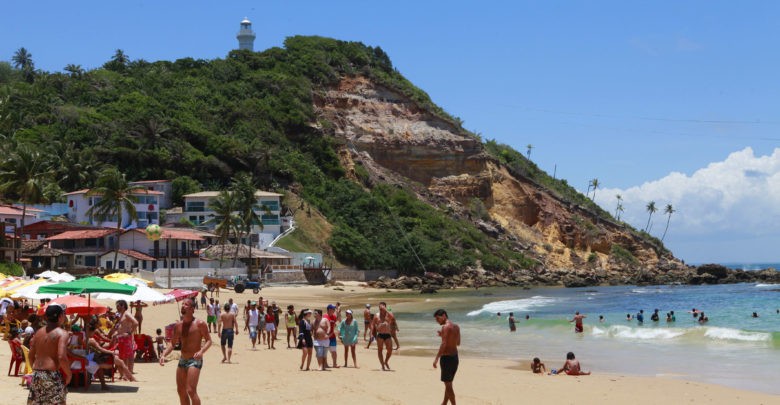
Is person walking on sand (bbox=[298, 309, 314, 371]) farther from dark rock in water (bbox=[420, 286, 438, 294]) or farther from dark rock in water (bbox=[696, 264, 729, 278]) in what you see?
dark rock in water (bbox=[696, 264, 729, 278])

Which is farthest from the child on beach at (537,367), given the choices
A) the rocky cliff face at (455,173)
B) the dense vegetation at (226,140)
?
the rocky cliff face at (455,173)

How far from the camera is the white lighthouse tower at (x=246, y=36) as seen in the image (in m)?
116

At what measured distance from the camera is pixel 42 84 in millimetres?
86312

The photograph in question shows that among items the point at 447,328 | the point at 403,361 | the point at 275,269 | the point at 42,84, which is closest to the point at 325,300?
the point at 275,269

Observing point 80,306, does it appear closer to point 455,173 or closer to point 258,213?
point 258,213

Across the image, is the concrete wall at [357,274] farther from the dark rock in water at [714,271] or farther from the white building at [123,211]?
the dark rock in water at [714,271]

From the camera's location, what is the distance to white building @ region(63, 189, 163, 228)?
59.6 meters

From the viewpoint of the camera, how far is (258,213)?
217 ft

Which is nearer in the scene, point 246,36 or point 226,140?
point 226,140

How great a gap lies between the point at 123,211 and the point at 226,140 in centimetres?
1741

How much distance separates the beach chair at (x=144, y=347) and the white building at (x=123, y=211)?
147 feet

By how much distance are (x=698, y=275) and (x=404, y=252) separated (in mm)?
33617

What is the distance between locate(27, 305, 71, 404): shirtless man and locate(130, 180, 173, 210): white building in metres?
59.3

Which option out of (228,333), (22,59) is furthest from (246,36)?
(228,333)
